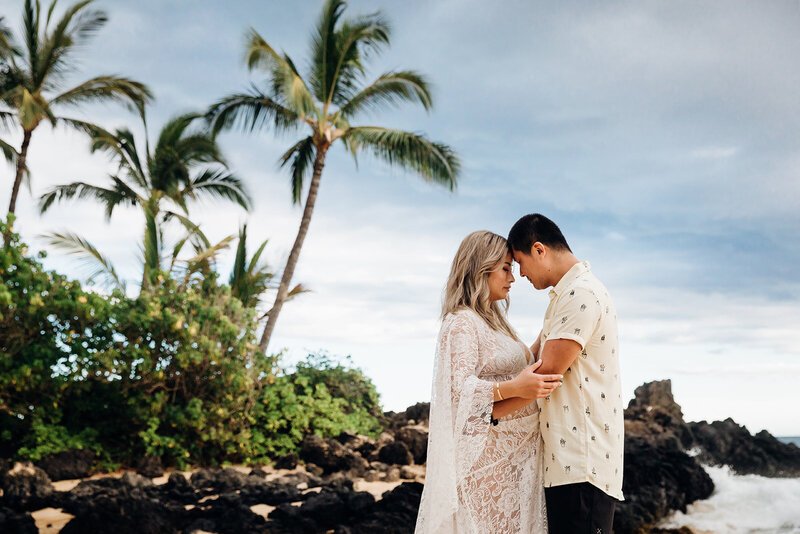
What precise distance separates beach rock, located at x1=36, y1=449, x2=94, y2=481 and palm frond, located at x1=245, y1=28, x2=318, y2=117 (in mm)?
8281

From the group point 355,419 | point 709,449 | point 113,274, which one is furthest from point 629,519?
point 113,274

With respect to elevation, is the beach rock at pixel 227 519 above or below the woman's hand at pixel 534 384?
below

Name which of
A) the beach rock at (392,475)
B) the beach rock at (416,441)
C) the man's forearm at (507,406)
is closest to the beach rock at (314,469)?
the beach rock at (392,475)

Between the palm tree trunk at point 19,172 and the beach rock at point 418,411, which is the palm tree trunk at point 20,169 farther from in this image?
the beach rock at point 418,411

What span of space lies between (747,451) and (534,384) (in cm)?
1288

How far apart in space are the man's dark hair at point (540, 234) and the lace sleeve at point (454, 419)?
0.45 meters

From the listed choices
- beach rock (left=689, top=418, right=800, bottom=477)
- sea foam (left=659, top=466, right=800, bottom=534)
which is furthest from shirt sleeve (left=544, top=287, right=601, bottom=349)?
beach rock (left=689, top=418, right=800, bottom=477)

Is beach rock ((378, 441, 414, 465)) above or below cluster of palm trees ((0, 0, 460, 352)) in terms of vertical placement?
below

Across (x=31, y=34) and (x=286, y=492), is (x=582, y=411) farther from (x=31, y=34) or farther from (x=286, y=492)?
(x=31, y=34)

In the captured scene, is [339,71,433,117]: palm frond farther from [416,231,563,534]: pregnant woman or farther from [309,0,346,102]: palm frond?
[416,231,563,534]: pregnant woman

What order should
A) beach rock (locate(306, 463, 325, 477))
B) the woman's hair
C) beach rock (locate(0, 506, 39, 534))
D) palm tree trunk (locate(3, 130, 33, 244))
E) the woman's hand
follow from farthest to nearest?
1. palm tree trunk (locate(3, 130, 33, 244))
2. beach rock (locate(306, 463, 325, 477))
3. beach rock (locate(0, 506, 39, 534))
4. the woman's hair
5. the woman's hand

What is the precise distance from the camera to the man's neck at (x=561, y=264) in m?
3.04

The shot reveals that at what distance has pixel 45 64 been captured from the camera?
17.5m

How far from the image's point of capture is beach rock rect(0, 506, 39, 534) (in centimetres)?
575
